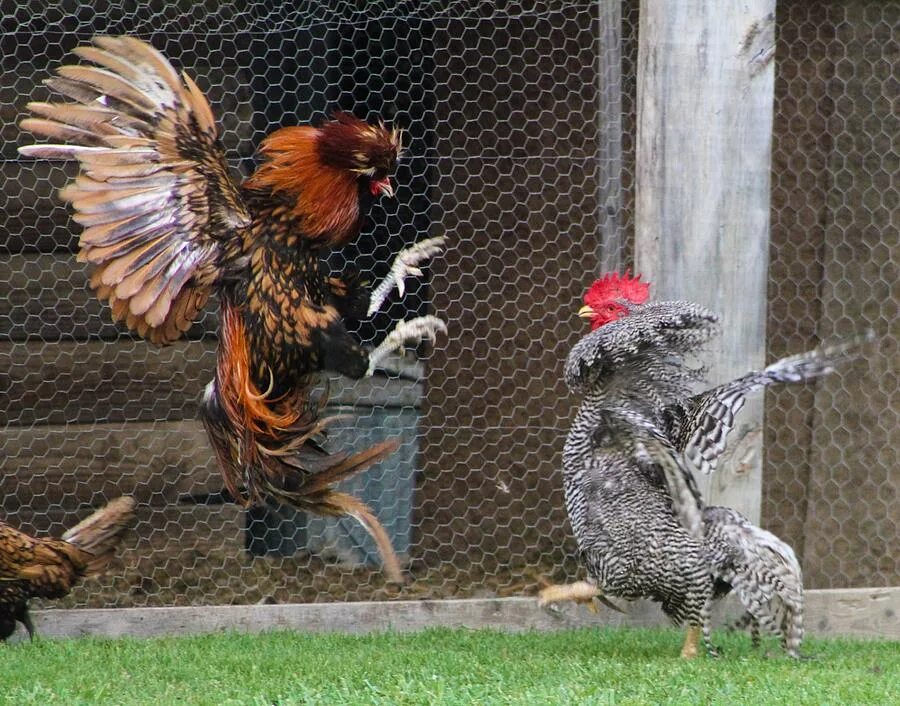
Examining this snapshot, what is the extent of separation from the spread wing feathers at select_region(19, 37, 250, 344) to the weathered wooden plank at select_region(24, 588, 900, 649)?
41.4 inches

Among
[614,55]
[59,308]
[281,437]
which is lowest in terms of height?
[281,437]

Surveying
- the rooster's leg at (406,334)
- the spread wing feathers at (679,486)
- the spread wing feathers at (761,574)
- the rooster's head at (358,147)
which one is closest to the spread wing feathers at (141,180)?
the rooster's head at (358,147)

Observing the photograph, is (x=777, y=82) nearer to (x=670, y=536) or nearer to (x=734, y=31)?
(x=734, y=31)

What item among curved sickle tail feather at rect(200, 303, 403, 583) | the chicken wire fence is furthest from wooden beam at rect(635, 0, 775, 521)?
curved sickle tail feather at rect(200, 303, 403, 583)

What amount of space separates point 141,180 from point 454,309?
1.98 meters

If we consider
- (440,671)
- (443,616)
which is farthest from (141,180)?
(443,616)

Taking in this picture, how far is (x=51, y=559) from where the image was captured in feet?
12.6

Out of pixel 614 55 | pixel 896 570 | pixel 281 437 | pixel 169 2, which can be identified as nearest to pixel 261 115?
pixel 169 2

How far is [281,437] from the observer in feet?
11.6

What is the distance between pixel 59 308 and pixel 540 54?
1952 mm

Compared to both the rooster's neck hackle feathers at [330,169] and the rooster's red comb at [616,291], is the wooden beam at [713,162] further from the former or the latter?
the rooster's neck hackle feathers at [330,169]

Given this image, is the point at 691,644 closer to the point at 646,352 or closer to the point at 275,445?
the point at 646,352

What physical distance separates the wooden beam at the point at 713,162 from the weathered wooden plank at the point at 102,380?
4.23 ft

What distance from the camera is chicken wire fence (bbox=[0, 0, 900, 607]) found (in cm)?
463
